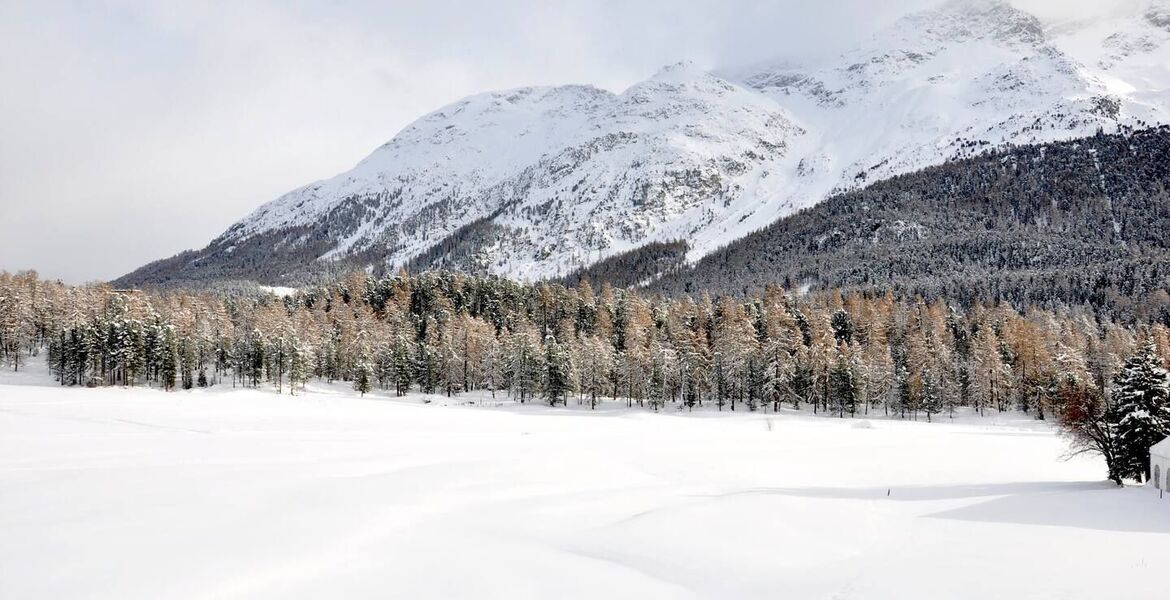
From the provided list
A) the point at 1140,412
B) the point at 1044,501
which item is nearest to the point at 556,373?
the point at 1044,501

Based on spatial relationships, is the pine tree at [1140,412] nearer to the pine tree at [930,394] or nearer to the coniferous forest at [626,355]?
the coniferous forest at [626,355]

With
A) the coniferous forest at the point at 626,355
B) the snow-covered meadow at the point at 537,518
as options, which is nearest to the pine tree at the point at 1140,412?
the snow-covered meadow at the point at 537,518

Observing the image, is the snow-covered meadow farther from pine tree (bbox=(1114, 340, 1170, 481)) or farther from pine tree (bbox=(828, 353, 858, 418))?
pine tree (bbox=(828, 353, 858, 418))

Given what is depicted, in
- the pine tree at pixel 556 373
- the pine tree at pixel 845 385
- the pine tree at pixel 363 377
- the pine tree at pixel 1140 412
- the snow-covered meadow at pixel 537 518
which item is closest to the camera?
the snow-covered meadow at pixel 537 518

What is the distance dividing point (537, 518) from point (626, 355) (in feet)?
226

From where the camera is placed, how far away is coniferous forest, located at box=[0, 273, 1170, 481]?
90.0m

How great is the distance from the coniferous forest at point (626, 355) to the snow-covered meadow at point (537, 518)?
3697 cm

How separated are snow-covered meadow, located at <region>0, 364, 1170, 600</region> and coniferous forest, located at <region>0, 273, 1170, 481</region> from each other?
36968 mm

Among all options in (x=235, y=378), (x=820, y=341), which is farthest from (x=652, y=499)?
(x=235, y=378)

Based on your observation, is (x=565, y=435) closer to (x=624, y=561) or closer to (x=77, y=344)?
(x=624, y=561)

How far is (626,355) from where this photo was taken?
95750 mm

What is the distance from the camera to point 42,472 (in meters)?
31.2

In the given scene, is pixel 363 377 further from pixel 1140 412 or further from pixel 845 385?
pixel 1140 412

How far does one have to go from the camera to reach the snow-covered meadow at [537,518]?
19172mm
